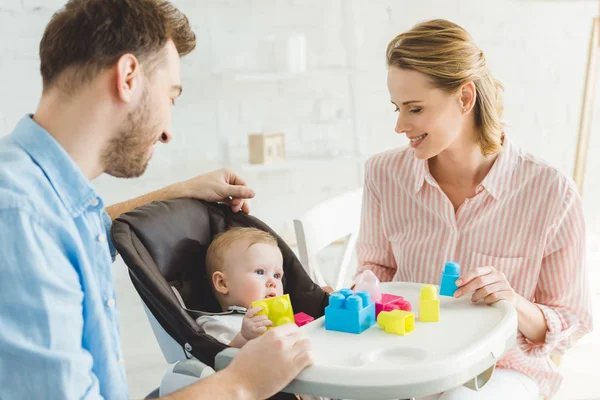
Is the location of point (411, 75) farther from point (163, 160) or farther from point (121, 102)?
point (163, 160)

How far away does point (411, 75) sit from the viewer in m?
1.59

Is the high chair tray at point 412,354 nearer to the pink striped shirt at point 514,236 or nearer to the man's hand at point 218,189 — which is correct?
the pink striped shirt at point 514,236

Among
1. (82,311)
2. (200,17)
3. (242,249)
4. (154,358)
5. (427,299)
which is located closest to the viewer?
(82,311)

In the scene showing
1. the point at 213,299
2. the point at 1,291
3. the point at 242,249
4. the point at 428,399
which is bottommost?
the point at 428,399

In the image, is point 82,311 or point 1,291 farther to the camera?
Answer: point 82,311

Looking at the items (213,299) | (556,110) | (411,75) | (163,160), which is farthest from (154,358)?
(556,110)

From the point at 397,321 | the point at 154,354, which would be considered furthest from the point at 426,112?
the point at 154,354

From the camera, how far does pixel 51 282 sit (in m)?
0.99

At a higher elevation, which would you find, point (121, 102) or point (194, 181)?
point (121, 102)

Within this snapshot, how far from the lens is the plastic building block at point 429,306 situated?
1.30m

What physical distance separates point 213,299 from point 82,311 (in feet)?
1.72

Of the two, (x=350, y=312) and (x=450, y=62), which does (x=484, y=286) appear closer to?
(x=350, y=312)

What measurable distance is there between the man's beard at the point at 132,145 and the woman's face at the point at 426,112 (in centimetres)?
65

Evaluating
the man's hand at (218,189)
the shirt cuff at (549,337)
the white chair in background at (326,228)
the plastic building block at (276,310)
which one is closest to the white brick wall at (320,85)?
the white chair in background at (326,228)
